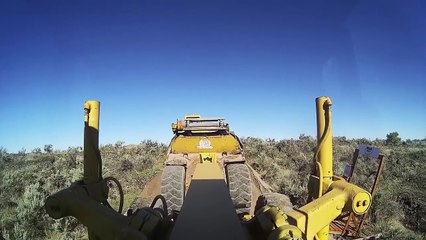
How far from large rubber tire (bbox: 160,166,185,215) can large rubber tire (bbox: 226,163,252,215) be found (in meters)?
1.03

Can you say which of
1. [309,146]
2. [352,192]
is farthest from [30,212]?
[309,146]

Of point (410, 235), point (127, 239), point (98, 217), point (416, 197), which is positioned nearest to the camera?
point (127, 239)

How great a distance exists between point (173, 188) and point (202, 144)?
2.41 meters

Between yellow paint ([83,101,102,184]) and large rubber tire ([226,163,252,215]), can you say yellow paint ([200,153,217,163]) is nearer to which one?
large rubber tire ([226,163,252,215])

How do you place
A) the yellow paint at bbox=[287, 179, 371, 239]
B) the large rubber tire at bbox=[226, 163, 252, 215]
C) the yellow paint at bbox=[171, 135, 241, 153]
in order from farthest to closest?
the yellow paint at bbox=[171, 135, 241, 153] → the large rubber tire at bbox=[226, 163, 252, 215] → the yellow paint at bbox=[287, 179, 371, 239]

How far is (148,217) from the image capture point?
2.26m

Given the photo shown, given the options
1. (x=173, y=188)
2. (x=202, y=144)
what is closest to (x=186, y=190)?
(x=173, y=188)

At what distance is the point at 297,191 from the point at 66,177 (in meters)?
8.30

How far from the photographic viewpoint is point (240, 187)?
22.6 feet

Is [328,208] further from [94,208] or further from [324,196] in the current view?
[94,208]

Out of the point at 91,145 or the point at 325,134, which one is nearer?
the point at 91,145

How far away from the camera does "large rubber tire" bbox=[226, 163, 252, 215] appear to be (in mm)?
6746

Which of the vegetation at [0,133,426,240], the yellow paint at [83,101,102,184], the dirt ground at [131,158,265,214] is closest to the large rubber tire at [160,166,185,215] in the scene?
the dirt ground at [131,158,265,214]

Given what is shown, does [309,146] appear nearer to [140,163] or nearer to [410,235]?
[140,163]
